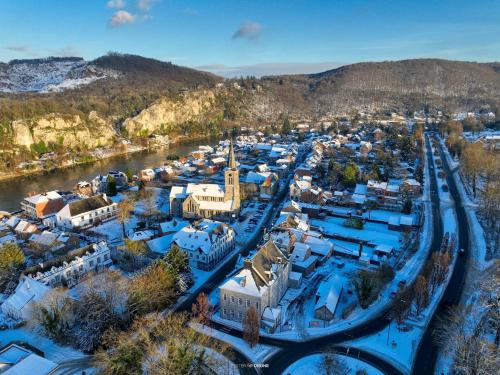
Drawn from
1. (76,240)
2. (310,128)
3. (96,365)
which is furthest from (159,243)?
(310,128)

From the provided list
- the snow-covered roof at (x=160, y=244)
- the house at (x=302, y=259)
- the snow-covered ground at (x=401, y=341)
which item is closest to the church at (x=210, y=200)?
the snow-covered roof at (x=160, y=244)

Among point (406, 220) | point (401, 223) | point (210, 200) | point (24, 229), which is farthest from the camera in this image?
point (210, 200)

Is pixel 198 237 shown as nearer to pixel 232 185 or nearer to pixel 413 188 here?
pixel 232 185

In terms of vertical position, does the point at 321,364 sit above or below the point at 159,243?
below

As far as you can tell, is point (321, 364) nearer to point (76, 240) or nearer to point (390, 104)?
point (76, 240)

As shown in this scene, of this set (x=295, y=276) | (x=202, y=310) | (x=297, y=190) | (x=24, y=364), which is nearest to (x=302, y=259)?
(x=295, y=276)

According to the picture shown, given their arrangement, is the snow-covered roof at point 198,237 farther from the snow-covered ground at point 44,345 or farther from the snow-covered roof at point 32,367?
the snow-covered roof at point 32,367
